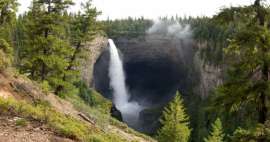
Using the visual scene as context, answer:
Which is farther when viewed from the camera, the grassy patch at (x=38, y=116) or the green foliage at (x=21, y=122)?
the grassy patch at (x=38, y=116)

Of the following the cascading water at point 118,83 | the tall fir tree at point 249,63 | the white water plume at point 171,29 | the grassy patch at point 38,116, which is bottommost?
the cascading water at point 118,83

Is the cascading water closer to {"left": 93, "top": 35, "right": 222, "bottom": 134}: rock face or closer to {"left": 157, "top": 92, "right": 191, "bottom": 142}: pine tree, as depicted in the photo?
{"left": 93, "top": 35, "right": 222, "bottom": 134}: rock face

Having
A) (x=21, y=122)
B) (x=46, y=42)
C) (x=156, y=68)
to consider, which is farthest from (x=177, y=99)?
(x=156, y=68)

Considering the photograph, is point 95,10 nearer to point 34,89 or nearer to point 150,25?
point 34,89

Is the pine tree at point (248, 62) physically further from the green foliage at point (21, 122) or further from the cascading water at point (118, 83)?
the cascading water at point (118, 83)

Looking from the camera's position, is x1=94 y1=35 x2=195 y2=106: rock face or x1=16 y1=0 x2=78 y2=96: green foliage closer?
x1=16 y1=0 x2=78 y2=96: green foliage

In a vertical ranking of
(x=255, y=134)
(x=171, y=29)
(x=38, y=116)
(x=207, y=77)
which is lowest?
(x=207, y=77)

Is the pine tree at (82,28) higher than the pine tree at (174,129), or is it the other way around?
the pine tree at (82,28)

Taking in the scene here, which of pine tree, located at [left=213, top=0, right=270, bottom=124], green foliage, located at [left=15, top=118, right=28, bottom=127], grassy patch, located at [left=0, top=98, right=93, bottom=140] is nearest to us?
pine tree, located at [left=213, top=0, right=270, bottom=124]

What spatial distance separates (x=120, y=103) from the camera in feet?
356

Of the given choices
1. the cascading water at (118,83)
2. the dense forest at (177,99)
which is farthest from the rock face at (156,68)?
the dense forest at (177,99)

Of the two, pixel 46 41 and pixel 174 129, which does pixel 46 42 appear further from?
pixel 174 129

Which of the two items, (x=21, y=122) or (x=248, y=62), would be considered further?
(x=21, y=122)

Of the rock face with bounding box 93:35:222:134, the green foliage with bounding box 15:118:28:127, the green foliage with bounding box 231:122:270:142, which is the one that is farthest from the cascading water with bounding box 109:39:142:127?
the green foliage with bounding box 231:122:270:142
